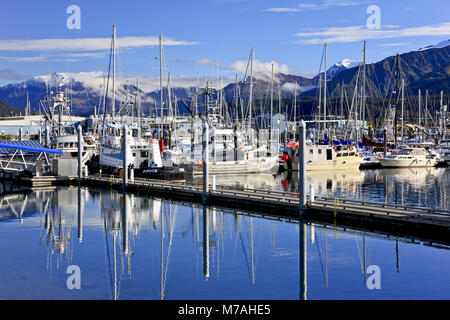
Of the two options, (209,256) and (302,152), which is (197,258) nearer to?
(209,256)

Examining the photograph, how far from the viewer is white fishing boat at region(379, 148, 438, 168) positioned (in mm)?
89250

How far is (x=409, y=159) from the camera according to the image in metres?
90.6

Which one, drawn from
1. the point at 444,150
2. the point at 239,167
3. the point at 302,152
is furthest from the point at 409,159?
the point at 302,152

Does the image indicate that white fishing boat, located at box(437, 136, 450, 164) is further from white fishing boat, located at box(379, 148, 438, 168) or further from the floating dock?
the floating dock

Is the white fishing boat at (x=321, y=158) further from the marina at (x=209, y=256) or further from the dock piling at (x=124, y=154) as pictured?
the marina at (x=209, y=256)

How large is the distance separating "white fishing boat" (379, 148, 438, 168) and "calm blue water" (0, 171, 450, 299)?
55.9 meters

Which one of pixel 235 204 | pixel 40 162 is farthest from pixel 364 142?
pixel 235 204

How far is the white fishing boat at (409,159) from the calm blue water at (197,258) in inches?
2202

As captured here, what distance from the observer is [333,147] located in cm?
8556

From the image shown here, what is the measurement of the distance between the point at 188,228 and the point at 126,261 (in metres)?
8.52

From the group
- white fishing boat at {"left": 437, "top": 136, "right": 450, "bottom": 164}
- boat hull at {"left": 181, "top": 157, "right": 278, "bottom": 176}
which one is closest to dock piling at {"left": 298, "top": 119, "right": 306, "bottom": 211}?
boat hull at {"left": 181, "top": 157, "right": 278, "bottom": 176}

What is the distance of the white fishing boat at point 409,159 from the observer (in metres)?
89.2

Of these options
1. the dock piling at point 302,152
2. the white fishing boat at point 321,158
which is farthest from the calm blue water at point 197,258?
the white fishing boat at point 321,158
